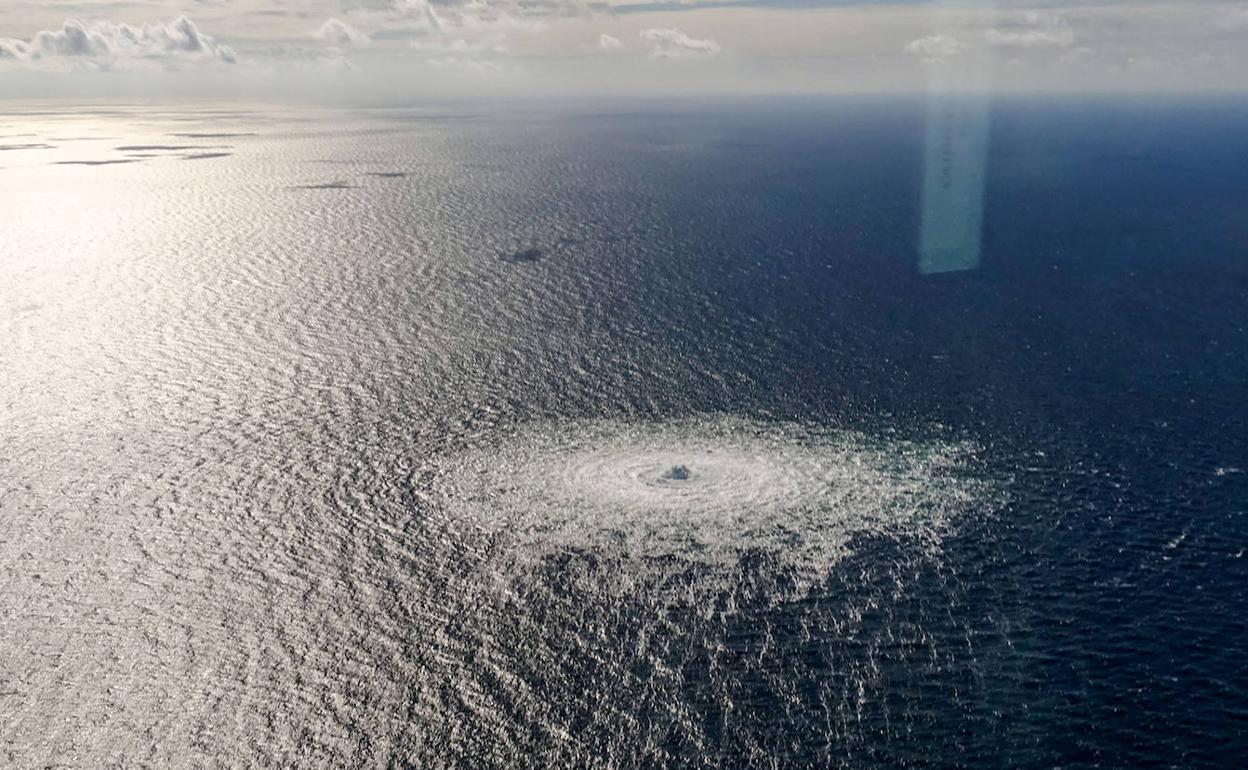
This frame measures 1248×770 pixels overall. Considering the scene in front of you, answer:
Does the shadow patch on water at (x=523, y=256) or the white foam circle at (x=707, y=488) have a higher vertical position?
the shadow patch on water at (x=523, y=256)

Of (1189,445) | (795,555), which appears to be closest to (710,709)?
(795,555)

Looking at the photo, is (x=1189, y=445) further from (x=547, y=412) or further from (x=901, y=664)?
(x=547, y=412)

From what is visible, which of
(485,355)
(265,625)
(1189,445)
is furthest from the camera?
(485,355)

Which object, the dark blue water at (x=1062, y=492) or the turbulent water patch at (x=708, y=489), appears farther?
the turbulent water patch at (x=708, y=489)

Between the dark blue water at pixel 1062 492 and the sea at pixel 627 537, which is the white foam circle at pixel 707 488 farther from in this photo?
the dark blue water at pixel 1062 492

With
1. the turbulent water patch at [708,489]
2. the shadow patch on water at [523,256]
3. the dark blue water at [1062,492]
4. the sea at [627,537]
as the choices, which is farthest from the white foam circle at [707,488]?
the shadow patch on water at [523,256]

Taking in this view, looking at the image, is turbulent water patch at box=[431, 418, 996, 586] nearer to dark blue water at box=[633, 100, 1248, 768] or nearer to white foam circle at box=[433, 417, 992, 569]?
white foam circle at box=[433, 417, 992, 569]

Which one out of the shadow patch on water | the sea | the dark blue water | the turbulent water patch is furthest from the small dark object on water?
the shadow patch on water

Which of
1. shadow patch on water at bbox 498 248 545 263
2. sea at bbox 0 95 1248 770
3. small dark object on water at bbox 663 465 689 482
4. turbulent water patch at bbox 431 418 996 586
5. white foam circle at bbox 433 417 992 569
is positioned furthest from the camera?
shadow patch on water at bbox 498 248 545 263
